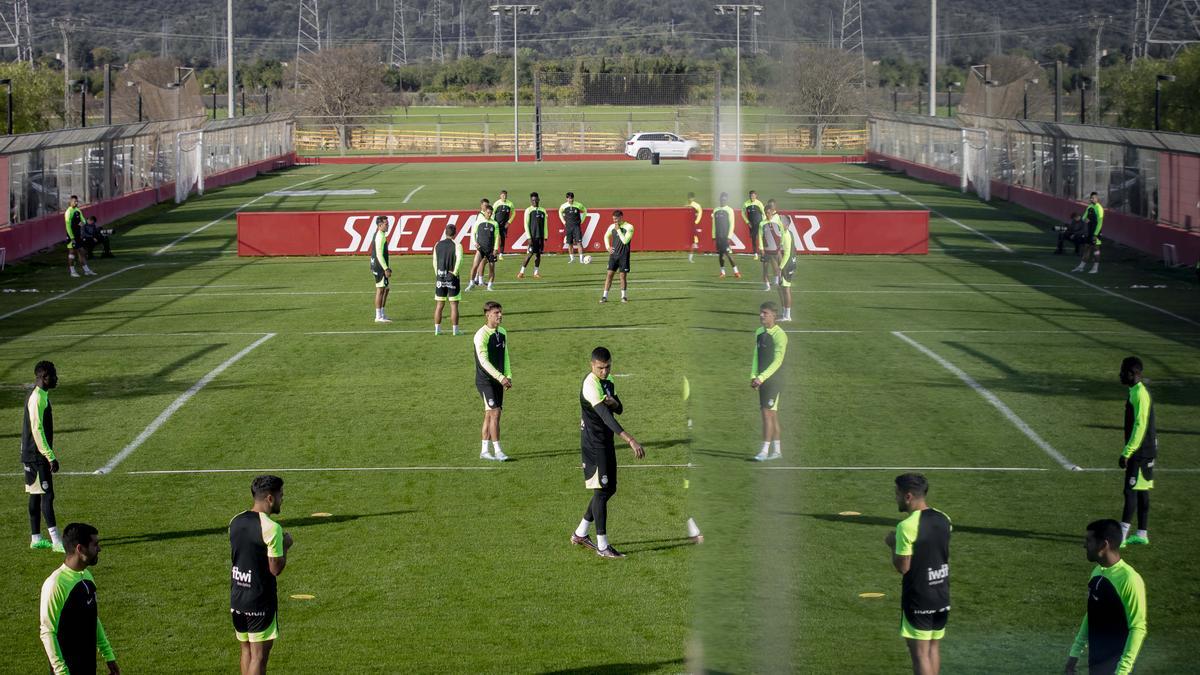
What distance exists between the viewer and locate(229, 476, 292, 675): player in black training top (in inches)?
364

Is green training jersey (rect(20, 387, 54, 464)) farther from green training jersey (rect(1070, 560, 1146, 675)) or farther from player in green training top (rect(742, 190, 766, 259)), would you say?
player in green training top (rect(742, 190, 766, 259))

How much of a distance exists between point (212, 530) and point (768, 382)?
12350 millimetres

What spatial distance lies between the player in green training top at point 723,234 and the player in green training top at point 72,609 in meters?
5.65

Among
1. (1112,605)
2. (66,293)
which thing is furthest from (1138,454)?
(66,293)

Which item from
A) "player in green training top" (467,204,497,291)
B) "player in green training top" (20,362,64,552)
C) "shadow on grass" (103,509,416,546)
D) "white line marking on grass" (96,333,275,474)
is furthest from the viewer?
"player in green training top" (467,204,497,291)

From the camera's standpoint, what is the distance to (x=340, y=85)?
109 meters

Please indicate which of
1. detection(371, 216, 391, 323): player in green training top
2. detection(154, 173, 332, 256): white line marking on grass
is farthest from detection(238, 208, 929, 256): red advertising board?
detection(371, 216, 391, 323): player in green training top

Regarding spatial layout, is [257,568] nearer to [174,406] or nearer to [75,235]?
[174,406]

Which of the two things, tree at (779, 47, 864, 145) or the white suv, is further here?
the white suv

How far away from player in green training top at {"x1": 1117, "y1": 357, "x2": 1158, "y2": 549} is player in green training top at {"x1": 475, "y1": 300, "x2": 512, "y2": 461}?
7278 mm

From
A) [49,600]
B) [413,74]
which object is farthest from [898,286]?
[413,74]

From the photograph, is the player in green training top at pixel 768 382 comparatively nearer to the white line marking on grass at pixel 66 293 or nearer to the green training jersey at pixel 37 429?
the green training jersey at pixel 37 429

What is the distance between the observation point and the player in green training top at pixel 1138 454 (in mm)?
12656

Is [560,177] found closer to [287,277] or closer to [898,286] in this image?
[287,277]
